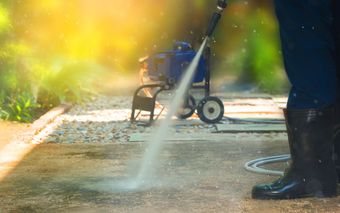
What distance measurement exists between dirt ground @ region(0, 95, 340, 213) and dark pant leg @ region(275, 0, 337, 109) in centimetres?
53

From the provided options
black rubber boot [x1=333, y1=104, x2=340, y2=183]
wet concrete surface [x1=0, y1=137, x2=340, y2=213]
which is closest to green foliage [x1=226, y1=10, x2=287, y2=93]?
wet concrete surface [x1=0, y1=137, x2=340, y2=213]

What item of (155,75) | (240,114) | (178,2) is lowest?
(240,114)

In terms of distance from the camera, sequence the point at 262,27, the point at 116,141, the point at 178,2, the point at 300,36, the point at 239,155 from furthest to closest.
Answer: the point at 178,2 → the point at 262,27 → the point at 116,141 → the point at 239,155 → the point at 300,36

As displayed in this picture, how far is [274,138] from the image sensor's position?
19.7 feet

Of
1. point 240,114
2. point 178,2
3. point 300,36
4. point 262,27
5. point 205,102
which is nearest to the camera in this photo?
point 300,36

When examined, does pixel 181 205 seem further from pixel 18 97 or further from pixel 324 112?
pixel 18 97

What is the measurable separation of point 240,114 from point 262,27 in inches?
155

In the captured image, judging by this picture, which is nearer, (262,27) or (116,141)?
(116,141)

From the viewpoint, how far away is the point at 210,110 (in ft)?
23.8

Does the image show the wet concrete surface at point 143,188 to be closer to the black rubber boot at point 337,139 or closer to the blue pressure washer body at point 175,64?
the black rubber boot at point 337,139

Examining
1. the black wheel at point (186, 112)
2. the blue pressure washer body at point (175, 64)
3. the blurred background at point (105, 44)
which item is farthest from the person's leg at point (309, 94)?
the blurred background at point (105, 44)

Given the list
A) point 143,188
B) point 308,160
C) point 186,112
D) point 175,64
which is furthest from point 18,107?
point 308,160

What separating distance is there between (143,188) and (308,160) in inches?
36.3

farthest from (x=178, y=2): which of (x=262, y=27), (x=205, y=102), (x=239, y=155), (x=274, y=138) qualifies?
(x=239, y=155)
